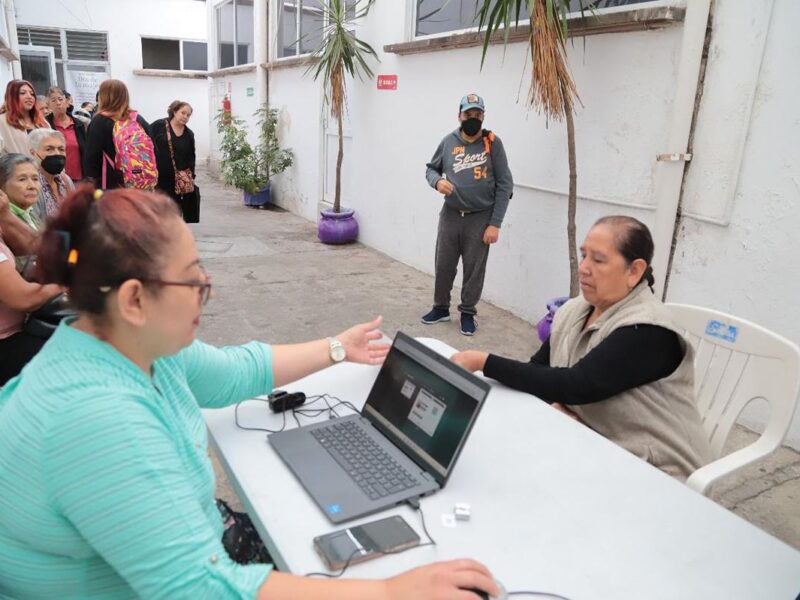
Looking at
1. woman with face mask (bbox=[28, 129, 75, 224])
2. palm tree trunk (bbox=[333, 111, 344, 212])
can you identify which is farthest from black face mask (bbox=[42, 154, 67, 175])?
palm tree trunk (bbox=[333, 111, 344, 212])

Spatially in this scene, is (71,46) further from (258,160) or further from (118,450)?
(118,450)

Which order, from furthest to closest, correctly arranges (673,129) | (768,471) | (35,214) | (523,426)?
(673,129) < (35,214) < (768,471) < (523,426)

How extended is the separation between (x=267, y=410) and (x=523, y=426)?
2.05ft

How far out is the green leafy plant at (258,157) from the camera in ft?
28.0

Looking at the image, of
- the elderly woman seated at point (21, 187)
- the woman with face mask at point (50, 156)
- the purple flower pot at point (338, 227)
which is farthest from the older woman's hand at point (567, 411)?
the purple flower pot at point (338, 227)

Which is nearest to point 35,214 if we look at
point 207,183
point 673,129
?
point 673,129

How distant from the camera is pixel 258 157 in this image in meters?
8.91

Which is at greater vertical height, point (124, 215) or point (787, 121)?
point (787, 121)

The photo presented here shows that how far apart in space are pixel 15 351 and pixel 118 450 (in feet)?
5.49

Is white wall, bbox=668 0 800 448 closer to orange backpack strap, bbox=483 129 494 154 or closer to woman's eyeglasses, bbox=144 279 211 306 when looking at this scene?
orange backpack strap, bbox=483 129 494 154

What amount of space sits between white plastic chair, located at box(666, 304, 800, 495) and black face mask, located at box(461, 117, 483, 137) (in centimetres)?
216

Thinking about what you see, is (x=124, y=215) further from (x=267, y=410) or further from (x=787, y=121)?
(x=787, y=121)

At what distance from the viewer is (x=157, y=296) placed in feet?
2.97

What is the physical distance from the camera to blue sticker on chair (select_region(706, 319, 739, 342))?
1.87 meters
